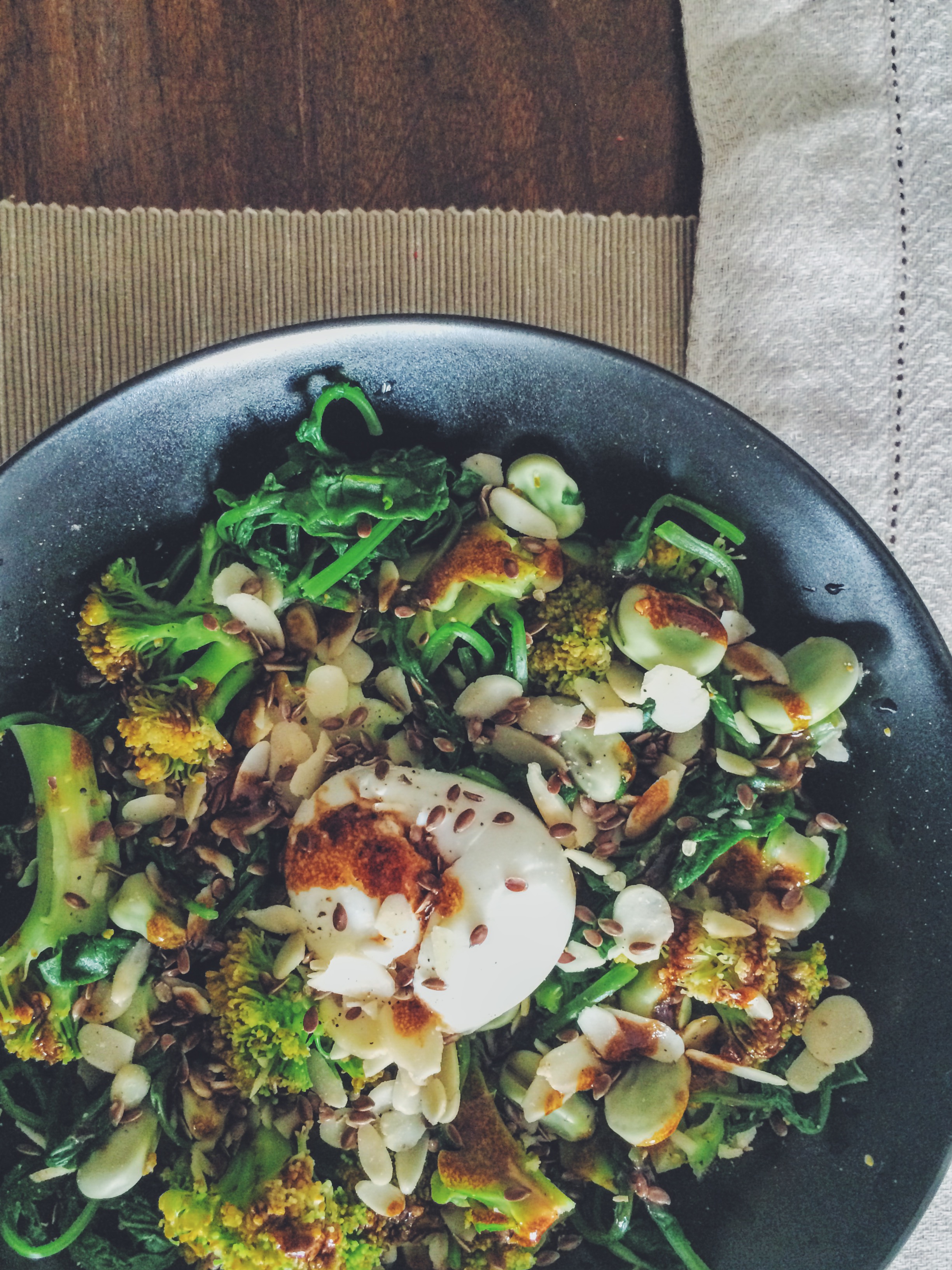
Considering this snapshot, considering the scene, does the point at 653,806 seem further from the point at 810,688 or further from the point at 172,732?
the point at 172,732

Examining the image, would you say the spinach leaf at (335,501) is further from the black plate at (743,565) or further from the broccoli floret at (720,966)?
the broccoli floret at (720,966)

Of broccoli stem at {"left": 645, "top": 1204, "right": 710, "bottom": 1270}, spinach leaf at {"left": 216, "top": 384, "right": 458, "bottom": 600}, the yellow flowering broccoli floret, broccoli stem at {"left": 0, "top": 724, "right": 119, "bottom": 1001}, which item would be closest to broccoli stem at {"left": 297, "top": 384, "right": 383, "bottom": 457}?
spinach leaf at {"left": 216, "top": 384, "right": 458, "bottom": 600}

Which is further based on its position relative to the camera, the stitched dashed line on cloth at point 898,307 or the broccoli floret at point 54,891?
the stitched dashed line on cloth at point 898,307

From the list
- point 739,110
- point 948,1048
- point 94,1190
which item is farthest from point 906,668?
point 94,1190

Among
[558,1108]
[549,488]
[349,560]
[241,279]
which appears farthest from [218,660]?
[558,1108]

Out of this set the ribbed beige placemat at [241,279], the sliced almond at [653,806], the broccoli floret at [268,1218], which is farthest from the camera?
the ribbed beige placemat at [241,279]

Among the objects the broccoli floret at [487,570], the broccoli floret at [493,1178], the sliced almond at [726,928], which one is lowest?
the broccoli floret at [493,1178]

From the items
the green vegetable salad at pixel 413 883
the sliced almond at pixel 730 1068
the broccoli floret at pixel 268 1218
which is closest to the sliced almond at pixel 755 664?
the green vegetable salad at pixel 413 883

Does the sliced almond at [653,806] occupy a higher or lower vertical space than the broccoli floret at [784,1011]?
higher
